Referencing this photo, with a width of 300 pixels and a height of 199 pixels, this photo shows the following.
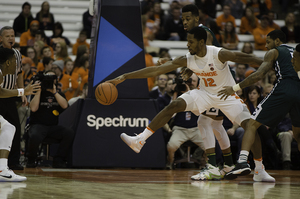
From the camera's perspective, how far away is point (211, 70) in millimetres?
5594

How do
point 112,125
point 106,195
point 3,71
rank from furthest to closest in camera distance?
point 112,125 < point 3,71 < point 106,195

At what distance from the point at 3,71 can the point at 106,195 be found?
95.0 inches

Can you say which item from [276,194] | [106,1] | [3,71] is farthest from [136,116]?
[276,194]

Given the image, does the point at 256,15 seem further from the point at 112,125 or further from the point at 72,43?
the point at 112,125

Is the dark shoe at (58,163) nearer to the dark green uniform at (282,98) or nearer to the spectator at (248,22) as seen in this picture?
the dark green uniform at (282,98)

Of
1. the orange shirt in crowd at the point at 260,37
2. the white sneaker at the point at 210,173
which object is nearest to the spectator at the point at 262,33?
the orange shirt in crowd at the point at 260,37

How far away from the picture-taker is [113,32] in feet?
24.9

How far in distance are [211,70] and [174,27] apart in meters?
8.05

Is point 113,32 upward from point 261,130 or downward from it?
upward

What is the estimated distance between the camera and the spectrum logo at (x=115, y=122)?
7438mm

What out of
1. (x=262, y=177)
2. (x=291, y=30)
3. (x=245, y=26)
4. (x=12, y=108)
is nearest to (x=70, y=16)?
(x=245, y=26)

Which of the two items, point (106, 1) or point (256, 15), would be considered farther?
point (256, 15)

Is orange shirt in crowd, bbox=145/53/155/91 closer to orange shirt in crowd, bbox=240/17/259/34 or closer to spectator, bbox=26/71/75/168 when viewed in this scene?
spectator, bbox=26/71/75/168

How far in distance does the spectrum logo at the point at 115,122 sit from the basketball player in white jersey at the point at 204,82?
1.83 meters
